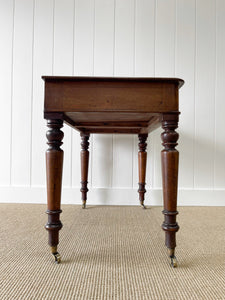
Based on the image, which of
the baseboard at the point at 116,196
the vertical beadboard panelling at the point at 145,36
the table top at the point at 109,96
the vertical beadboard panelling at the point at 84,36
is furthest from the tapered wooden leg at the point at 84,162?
the table top at the point at 109,96

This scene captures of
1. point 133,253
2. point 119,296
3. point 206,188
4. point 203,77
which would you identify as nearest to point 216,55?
point 203,77

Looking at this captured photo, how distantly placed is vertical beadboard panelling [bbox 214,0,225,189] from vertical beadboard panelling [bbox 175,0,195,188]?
0.18 m

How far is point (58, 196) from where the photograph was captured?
81 centimetres

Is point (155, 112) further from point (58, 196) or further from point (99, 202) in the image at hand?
point (99, 202)

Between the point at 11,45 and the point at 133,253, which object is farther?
the point at 11,45

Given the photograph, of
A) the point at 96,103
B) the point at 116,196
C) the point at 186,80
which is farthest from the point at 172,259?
the point at 186,80

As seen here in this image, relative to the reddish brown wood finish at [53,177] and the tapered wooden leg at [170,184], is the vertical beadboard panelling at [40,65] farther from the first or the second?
the tapered wooden leg at [170,184]

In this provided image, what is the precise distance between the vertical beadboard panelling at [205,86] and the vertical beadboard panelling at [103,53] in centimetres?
63

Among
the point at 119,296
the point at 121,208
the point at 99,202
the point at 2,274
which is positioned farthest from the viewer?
the point at 99,202

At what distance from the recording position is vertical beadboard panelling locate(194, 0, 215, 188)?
1771 mm

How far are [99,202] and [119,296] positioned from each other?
3.78 ft

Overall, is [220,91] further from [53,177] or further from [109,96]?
[53,177]

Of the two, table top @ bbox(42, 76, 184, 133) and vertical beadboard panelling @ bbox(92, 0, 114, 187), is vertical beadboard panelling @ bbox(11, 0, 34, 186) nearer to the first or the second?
vertical beadboard panelling @ bbox(92, 0, 114, 187)

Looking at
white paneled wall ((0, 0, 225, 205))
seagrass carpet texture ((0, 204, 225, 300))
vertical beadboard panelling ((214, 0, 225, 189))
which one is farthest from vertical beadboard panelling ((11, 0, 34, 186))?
vertical beadboard panelling ((214, 0, 225, 189))
